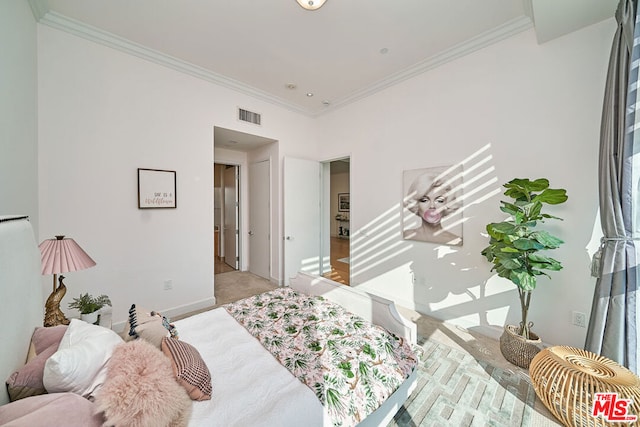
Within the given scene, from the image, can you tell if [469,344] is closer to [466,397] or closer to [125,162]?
[466,397]

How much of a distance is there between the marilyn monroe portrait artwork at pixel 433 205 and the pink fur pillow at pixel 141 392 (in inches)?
108

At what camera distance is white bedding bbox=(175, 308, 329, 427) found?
38.6 inches

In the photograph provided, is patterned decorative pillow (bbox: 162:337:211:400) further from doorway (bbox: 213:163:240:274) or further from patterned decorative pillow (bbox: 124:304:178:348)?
doorway (bbox: 213:163:240:274)

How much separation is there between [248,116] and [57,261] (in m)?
2.74

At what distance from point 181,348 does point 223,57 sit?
302 centimetres

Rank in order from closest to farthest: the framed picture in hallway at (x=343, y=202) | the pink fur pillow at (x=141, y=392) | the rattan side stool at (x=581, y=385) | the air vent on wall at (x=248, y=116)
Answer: the pink fur pillow at (x=141, y=392) < the rattan side stool at (x=581, y=385) < the air vent on wall at (x=248, y=116) < the framed picture in hallway at (x=343, y=202)

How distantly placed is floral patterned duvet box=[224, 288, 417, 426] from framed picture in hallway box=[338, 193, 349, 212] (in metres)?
6.99

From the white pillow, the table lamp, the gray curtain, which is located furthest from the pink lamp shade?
the gray curtain

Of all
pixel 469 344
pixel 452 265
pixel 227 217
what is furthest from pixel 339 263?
pixel 469 344

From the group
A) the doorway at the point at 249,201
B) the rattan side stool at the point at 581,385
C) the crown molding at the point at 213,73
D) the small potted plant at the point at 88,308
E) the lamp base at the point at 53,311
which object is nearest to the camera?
the rattan side stool at the point at 581,385

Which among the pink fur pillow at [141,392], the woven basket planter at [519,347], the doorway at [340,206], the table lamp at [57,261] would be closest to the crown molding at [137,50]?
the table lamp at [57,261]

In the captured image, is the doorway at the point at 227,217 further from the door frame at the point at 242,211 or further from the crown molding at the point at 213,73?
the crown molding at the point at 213,73

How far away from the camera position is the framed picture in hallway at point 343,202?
29.0ft

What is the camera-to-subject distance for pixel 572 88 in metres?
2.00
